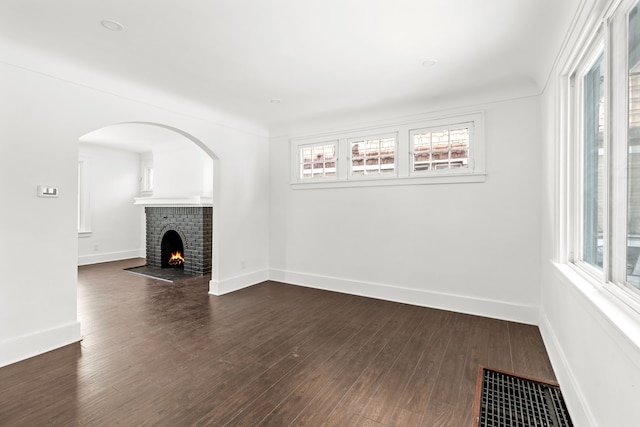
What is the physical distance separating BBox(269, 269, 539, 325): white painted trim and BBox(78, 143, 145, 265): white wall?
4.55m

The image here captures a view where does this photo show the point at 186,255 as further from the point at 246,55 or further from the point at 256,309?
the point at 246,55

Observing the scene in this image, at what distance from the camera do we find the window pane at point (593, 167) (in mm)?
1801

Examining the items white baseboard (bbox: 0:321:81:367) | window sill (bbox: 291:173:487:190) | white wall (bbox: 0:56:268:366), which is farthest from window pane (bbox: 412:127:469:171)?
white baseboard (bbox: 0:321:81:367)

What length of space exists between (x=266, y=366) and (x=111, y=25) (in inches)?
111

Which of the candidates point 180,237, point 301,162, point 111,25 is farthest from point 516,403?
point 180,237

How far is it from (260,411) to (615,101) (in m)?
2.54

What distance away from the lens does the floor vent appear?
186cm

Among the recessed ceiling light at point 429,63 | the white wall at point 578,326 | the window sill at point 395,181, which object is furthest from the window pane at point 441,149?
the recessed ceiling light at point 429,63

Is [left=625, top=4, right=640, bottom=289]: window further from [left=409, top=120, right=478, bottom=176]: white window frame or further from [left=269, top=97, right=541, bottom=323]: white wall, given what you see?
[left=409, top=120, right=478, bottom=176]: white window frame

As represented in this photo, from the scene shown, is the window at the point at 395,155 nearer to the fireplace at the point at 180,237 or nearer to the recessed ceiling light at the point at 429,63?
the recessed ceiling light at the point at 429,63

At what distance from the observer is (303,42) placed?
2.51m

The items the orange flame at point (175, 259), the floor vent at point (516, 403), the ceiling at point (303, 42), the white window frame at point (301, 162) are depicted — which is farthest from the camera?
the orange flame at point (175, 259)

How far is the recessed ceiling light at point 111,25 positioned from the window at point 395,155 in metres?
2.93

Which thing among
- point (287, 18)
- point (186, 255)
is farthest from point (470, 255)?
point (186, 255)
